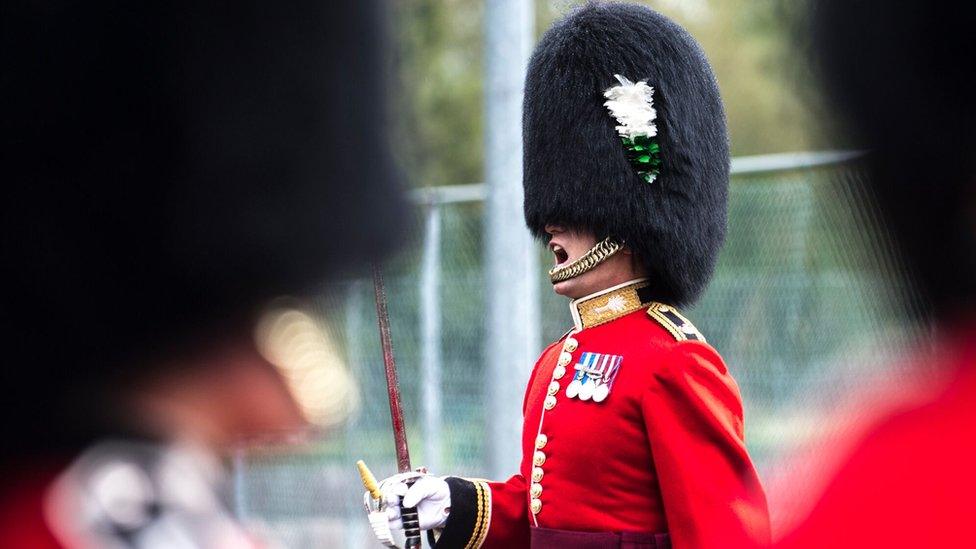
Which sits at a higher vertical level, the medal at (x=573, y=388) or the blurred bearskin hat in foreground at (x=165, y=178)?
the blurred bearskin hat in foreground at (x=165, y=178)

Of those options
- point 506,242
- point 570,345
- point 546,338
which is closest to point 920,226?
point 570,345

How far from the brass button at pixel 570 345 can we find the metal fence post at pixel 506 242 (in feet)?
3.23

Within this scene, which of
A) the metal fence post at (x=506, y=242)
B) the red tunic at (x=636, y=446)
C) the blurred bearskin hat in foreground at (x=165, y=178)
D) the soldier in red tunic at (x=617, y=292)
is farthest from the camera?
the metal fence post at (x=506, y=242)

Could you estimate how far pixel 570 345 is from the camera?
7.68ft

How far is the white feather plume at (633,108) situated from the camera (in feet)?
7.11

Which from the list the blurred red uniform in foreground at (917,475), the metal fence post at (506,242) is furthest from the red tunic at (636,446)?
the blurred red uniform in foreground at (917,475)

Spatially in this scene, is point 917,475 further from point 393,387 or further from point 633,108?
point 633,108

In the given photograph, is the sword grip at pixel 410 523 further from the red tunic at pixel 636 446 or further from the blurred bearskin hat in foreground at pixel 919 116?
the blurred bearskin hat in foreground at pixel 919 116

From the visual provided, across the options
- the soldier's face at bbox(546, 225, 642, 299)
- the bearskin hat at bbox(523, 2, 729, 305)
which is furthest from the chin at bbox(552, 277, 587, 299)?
the bearskin hat at bbox(523, 2, 729, 305)

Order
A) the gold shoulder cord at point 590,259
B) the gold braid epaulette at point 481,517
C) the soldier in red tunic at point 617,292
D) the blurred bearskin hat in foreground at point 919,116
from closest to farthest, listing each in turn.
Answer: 1. the blurred bearskin hat in foreground at point 919,116
2. the soldier in red tunic at point 617,292
3. the gold shoulder cord at point 590,259
4. the gold braid epaulette at point 481,517

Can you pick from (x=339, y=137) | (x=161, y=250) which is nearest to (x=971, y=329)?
(x=339, y=137)

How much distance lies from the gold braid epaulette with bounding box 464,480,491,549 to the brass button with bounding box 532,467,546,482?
124 millimetres

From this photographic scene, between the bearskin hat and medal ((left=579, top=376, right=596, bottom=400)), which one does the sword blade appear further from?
the bearskin hat

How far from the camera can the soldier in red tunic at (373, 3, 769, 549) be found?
2.08m
